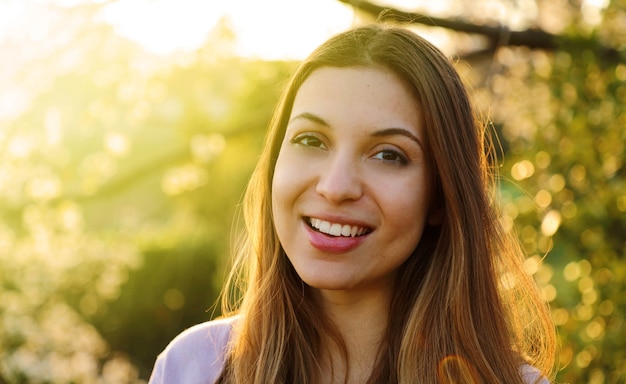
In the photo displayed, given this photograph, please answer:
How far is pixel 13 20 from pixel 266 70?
2.22 meters

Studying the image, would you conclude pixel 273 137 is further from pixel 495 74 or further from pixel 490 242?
pixel 495 74

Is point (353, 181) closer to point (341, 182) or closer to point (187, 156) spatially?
point (341, 182)

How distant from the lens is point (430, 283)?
2.11m

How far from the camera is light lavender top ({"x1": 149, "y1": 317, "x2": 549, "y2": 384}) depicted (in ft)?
7.25

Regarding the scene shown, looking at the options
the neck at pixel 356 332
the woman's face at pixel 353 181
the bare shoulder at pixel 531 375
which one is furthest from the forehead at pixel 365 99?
the bare shoulder at pixel 531 375

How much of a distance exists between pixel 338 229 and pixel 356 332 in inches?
13.4

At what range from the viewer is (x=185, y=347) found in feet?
7.43

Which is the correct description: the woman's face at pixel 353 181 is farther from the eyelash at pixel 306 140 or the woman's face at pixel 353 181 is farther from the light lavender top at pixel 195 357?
the light lavender top at pixel 195 357

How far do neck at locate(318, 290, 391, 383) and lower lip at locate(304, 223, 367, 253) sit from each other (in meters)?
0.21

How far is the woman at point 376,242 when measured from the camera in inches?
77.0

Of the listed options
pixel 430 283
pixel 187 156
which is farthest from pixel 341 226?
pixel 187 156

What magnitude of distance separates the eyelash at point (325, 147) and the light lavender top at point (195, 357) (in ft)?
2.05

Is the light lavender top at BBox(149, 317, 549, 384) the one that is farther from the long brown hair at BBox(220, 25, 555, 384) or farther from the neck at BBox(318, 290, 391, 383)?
the neck at BBox(318, 290, 391, 383)

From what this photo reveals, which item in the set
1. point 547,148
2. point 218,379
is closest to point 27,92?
point 547,148
